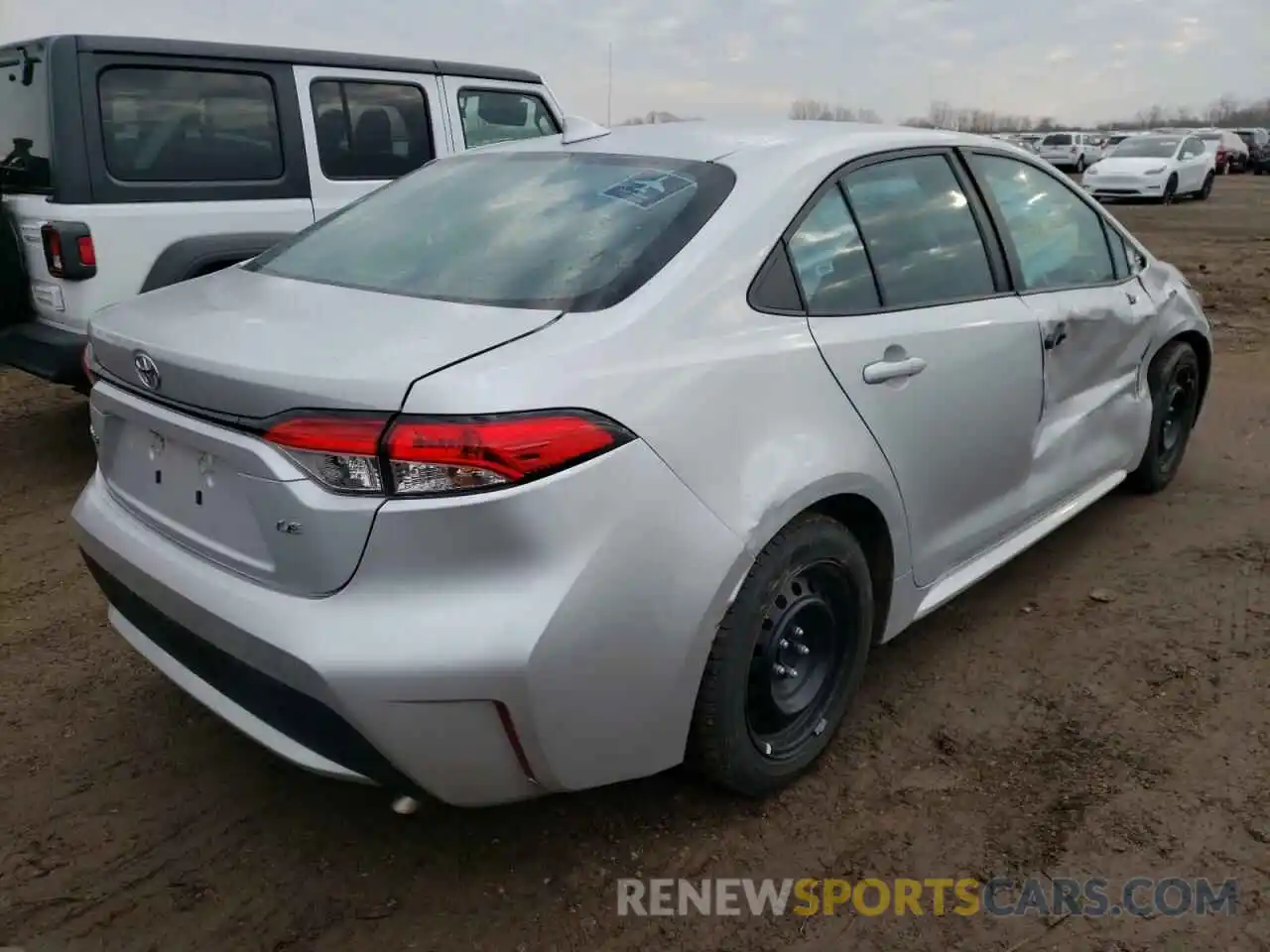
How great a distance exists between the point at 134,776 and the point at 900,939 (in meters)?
1.96

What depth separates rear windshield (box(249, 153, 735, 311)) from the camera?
2.32 metres

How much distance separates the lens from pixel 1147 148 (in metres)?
22.4

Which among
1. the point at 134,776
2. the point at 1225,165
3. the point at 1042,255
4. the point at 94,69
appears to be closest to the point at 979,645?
the point at 1042,255

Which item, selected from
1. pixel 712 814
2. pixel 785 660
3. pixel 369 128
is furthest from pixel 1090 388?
pixel 369 128

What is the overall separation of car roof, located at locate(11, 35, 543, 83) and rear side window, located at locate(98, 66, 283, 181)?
0.31 ft

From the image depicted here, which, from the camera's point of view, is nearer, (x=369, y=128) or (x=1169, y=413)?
(x=1169, y=413)

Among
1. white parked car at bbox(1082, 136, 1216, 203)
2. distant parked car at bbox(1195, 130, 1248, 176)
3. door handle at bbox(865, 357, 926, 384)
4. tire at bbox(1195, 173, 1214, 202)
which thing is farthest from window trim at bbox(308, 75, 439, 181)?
distant parked car at bbox(1195, 130, 1248, 176)

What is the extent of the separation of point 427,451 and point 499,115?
210 inches

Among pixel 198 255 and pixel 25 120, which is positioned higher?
pixel 25 120

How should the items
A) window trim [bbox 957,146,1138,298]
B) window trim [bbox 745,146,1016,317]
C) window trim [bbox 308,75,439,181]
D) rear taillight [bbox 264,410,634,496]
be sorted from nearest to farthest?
1. rear taillight [bbox 264,410,634,496]
2. window trim [bbox 745,146,1016,317]
3. window trim [bbox 957,146,1138,298]
4. window trim [bbox 308,75,439,181]

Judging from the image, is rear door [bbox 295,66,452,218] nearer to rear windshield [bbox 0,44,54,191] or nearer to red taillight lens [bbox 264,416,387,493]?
rear windshield [bbox 0,44,54,191]

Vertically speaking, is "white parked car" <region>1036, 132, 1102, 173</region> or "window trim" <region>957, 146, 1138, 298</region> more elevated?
"window trim" <region>957, 146, 1138, 298</region>

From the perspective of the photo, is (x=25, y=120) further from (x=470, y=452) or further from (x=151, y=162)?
(x=470, y=452)

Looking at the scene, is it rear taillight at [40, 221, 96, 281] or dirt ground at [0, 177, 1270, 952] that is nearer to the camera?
dirt ground at [0, 177, 1270, 952]
